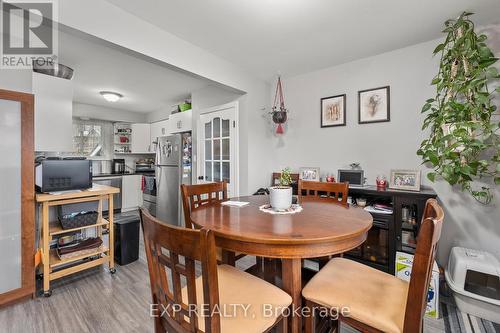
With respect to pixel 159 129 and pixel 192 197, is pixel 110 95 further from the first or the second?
pixel 192 197

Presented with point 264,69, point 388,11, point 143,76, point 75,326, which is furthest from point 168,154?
point 388,11

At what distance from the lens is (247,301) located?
101cm

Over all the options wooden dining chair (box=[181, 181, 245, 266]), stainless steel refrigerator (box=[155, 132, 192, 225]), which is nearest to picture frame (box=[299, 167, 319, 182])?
wooden dining chair (box=[181, 181, 245, 266])

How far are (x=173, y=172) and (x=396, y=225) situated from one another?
3381mm

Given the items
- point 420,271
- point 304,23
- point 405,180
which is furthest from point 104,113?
point 420,271

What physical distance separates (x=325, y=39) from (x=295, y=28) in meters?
0.40

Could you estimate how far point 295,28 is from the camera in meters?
2.09

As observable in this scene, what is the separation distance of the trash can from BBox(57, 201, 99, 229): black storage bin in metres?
3.36

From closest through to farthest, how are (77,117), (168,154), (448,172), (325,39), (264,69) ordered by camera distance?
(448,172), (325,39), (264,69), (168,154), (77,117)

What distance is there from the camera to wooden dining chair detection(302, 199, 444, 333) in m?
0.83

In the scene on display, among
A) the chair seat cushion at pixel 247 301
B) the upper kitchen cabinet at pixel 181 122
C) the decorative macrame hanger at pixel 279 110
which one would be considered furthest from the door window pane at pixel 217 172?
the chair seat cushion at pixel 247 301

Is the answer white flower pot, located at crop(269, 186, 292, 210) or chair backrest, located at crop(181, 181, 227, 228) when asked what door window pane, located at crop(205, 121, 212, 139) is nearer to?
chair backrest, located at crop(181, 181, 227, 228)

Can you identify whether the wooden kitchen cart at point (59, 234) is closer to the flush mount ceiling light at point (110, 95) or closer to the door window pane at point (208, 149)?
the door window pane at point (208, 149)

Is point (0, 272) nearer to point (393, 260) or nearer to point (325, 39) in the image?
point (393, 260)
